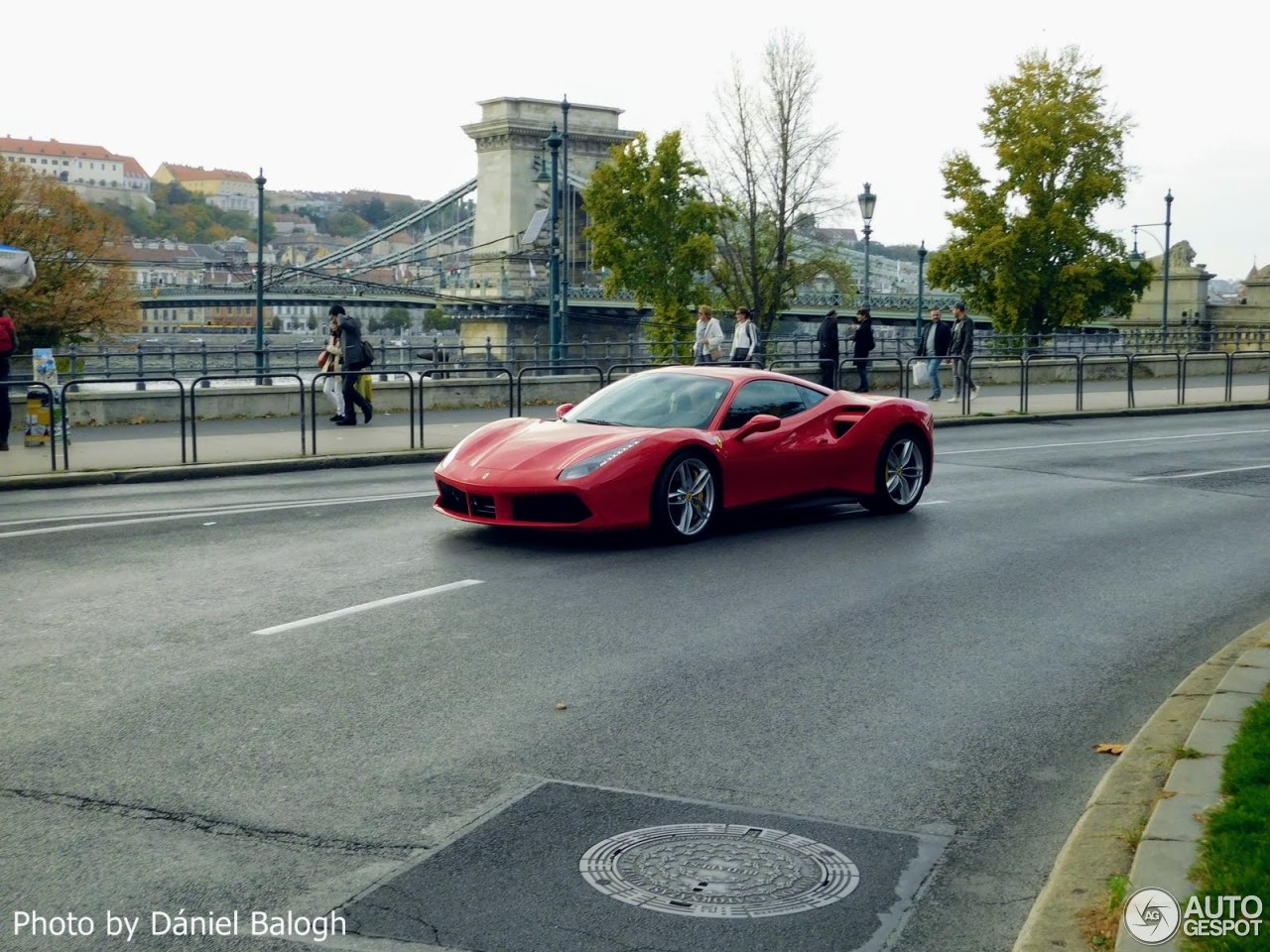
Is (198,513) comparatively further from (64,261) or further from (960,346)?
(64,261)

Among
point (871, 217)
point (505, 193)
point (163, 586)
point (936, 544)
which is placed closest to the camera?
point (163, 586)

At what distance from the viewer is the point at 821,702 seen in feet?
23.2

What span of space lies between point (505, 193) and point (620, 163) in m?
39.6

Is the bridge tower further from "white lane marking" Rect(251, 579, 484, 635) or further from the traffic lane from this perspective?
"white lane marking" Rect(251, 579, 484, 635)

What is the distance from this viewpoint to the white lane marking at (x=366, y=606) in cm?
838

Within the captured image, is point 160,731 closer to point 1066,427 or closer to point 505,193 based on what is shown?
point 1066,427

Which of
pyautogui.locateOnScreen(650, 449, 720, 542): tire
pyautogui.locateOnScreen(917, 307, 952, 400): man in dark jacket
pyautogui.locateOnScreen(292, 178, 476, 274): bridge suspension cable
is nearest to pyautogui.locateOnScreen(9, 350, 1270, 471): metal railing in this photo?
pyautogui.locateOnScreen(917, 307, 952, 400): man in dark jacket

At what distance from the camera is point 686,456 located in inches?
451

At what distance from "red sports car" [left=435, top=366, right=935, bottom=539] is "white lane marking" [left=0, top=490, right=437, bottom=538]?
2.43m

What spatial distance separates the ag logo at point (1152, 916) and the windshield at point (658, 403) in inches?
302

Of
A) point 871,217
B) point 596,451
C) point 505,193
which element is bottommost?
point 596,451

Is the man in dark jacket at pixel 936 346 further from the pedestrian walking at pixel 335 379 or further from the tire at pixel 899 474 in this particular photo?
the tire at pixel 899 474

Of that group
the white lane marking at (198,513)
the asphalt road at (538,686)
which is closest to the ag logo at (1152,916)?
the asphalt road at (538,686)

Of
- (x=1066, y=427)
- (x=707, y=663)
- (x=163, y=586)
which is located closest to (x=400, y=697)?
(x=707, y=663)
